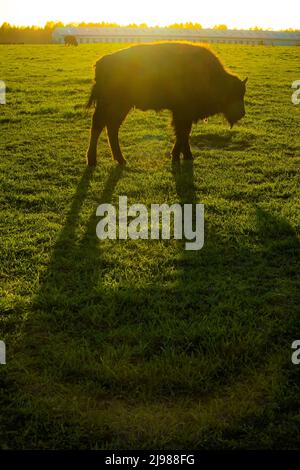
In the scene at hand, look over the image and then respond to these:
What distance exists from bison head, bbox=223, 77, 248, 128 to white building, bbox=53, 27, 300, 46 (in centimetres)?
5843

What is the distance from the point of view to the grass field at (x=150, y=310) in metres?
3.17

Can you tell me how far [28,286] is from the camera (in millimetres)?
4820

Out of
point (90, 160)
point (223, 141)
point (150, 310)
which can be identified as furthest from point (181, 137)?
point (150, 310)

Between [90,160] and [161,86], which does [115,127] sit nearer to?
[90,160]

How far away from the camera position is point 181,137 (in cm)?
903

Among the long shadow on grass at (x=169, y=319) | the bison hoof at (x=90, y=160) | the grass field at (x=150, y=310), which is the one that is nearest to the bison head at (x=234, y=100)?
the grass field at (x=150, y=310)

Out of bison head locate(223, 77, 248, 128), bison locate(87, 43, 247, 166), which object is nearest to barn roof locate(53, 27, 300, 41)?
bison head locate(223, 77, 248, 128)

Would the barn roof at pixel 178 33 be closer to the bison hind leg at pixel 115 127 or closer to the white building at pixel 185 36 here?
the white building at pixel 185 36

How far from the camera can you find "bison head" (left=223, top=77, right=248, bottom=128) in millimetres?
9320

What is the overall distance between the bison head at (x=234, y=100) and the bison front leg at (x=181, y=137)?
926mm

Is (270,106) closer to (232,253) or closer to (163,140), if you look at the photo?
(163,140)

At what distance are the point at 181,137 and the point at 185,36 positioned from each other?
211 ft

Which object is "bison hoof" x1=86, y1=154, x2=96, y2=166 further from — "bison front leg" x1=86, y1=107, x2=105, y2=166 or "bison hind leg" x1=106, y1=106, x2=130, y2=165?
"bison hind leg" x1=106, y1=106, x2=130, y2=165
